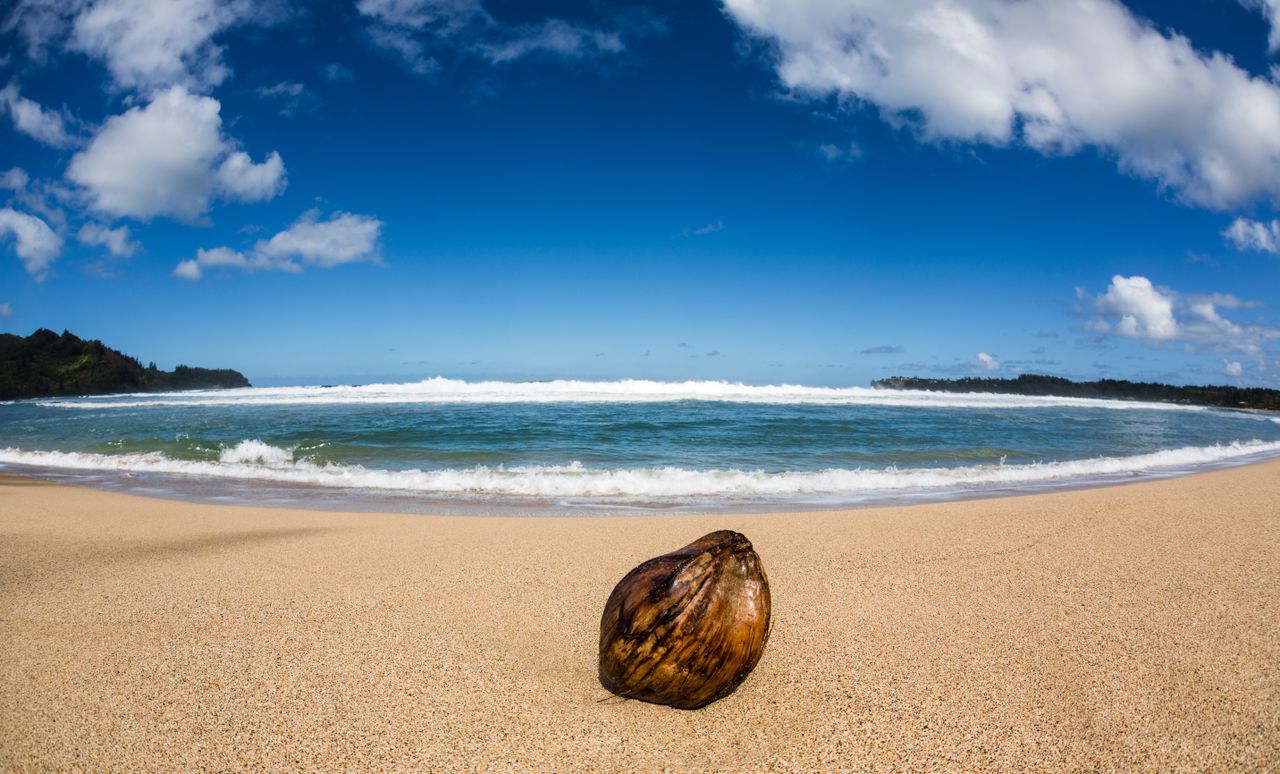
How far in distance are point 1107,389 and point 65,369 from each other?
70.2 metres

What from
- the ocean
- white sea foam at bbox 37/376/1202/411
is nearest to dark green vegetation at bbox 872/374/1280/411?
white sea foam at bbox 37/376/1202/411

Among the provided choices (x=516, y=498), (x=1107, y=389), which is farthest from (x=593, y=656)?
(x=1107, y=389)

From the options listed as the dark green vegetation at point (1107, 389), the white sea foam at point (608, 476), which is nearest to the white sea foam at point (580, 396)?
the dark green vegetation at point (1107, 389)

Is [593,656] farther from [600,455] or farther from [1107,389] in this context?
[1107,389]

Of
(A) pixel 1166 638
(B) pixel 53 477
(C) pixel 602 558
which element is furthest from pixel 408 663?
(B) pixel 53 477

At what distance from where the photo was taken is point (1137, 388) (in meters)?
42.7

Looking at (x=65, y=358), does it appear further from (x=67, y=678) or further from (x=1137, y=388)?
(x=1137, y=388)

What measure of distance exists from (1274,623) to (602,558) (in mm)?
3902

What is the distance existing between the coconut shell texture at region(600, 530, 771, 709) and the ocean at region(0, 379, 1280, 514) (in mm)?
5159

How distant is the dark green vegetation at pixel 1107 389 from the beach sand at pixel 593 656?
4287 cm

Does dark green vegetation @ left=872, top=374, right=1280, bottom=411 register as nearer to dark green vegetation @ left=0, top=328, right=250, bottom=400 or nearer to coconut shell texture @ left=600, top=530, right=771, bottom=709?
coconut shell texture @ left=600, top=530, right=771, bottom=709

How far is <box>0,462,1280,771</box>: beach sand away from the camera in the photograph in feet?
7.23

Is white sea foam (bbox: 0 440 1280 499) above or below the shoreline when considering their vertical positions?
above

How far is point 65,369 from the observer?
40.4 m
